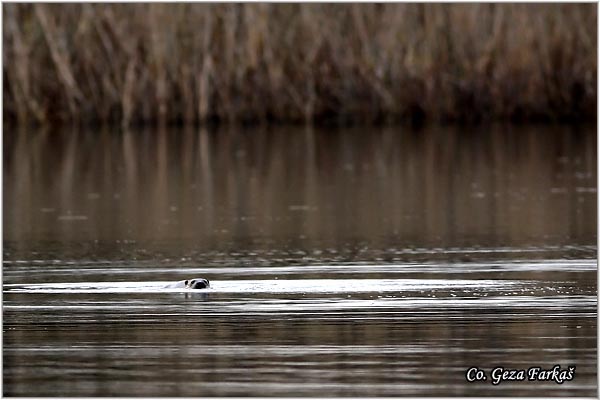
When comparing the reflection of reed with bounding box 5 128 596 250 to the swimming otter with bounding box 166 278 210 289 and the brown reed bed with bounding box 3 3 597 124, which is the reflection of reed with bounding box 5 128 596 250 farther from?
the swimming otter with bounding box 166 278 210 289

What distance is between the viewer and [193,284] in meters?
7.93

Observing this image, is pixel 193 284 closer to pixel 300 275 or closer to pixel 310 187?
pixel 300 275

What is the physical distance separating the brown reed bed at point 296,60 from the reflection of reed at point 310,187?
90 centimetres

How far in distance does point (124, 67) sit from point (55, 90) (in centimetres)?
121

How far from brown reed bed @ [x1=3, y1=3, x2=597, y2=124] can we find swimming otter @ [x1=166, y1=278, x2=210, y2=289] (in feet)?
44.0

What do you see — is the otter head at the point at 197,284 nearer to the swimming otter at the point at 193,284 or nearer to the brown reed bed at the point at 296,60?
the swimming otter at the point at 193,284

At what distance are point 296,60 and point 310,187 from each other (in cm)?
762

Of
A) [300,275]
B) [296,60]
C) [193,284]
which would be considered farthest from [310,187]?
[296,60]

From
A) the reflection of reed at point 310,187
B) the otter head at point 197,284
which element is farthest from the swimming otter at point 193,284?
the reflection of reed at point 310,187

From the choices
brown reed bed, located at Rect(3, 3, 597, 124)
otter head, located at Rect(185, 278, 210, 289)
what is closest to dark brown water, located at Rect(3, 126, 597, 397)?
otter head, located at Rect(185, 278, 210, 289)

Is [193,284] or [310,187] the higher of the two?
[310,187]

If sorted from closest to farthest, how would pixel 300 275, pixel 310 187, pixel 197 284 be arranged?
1. pixel 197 284
2. pixel 300 275
3. pixel 310 187

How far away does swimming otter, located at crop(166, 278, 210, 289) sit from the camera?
7.91 meters

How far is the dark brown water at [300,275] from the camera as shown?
621 centimetres
